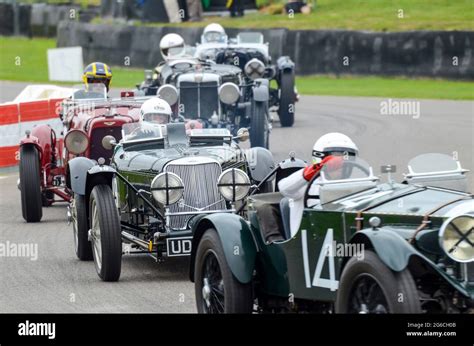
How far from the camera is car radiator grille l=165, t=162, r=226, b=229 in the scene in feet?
34.7

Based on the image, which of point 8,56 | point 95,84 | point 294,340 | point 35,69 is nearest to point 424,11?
point 35,69

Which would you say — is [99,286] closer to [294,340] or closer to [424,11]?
[294,340]

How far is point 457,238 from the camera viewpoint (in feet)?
21.5

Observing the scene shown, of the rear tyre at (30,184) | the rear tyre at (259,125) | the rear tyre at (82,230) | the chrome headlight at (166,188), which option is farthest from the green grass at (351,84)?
the chrome headlight at (166,188)

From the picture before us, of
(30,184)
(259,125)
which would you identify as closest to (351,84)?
(259,125)

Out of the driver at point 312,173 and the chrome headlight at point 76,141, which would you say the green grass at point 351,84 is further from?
the driver at point 312,173

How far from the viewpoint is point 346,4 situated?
39.4 m

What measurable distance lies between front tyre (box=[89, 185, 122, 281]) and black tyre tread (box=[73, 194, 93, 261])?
573mm

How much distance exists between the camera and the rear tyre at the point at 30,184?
1332 centimetres

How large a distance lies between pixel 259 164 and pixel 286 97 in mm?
10947

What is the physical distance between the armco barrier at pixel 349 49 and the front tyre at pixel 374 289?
21.0 meters

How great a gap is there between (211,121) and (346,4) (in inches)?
874

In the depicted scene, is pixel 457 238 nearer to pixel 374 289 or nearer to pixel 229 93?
pixel 374 289

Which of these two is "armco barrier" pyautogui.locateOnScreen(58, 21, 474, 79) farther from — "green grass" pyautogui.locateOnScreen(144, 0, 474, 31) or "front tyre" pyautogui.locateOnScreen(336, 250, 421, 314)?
"front tyre" pyautogui.locateOnScreen(336, 250, 421, 314)
